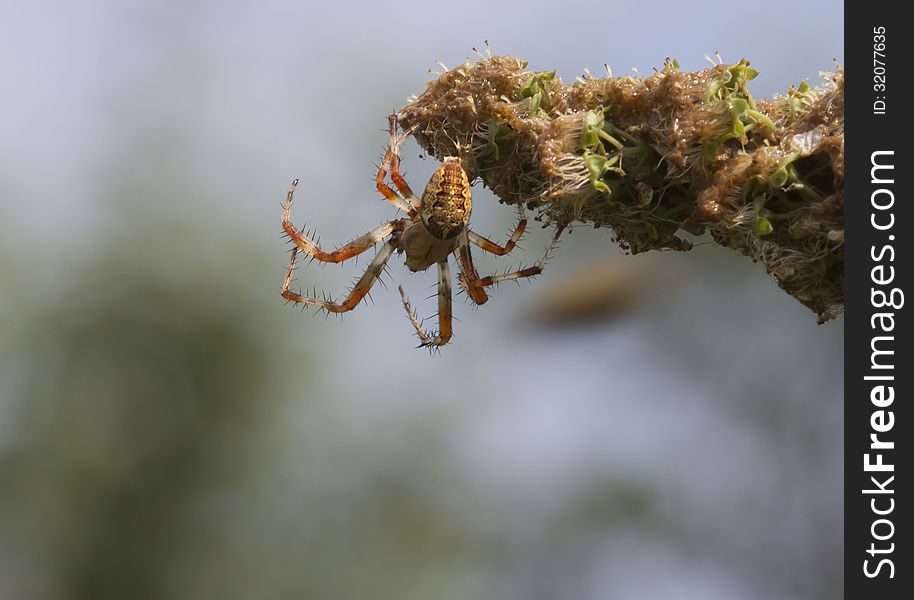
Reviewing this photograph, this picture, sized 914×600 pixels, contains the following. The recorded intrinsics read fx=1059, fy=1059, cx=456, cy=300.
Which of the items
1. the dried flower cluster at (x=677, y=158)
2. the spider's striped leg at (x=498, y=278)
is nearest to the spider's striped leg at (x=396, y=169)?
the spider's striped leg at (x=498, y=278)

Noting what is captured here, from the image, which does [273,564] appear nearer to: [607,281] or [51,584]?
[51,584]

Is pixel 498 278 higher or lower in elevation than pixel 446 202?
higher

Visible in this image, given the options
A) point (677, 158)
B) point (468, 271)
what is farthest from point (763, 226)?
point (468, 271)

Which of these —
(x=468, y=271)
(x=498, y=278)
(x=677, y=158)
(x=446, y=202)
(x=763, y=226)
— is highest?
(x=468, y=271)

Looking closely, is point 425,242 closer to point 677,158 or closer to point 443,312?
point 443,312

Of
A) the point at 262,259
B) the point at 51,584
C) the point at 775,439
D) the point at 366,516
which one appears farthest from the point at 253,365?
the point at 775,439

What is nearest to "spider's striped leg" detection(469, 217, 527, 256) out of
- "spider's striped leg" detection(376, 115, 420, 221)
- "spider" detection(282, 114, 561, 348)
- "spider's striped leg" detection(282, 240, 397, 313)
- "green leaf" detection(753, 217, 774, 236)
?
"spider" detection(282, 114, 561, 348)
